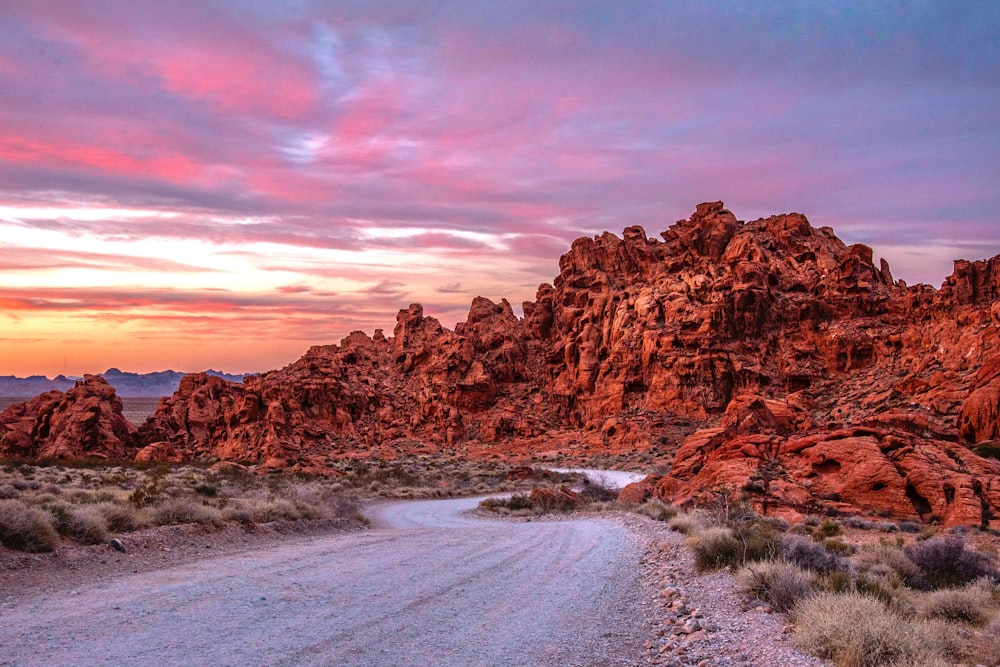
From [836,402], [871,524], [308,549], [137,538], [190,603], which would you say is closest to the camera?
[190,603]

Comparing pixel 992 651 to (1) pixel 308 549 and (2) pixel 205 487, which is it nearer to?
(1) pixel 308 549

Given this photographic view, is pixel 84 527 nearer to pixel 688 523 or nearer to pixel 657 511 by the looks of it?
pixel 688 523

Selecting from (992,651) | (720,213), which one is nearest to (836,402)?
(720,213)

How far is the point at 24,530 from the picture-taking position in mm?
11891

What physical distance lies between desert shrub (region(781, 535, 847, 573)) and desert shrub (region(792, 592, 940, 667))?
2525mm

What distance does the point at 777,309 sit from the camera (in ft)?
230

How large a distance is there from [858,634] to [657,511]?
1596 centimetres

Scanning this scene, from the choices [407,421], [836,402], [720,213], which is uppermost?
[720,213]

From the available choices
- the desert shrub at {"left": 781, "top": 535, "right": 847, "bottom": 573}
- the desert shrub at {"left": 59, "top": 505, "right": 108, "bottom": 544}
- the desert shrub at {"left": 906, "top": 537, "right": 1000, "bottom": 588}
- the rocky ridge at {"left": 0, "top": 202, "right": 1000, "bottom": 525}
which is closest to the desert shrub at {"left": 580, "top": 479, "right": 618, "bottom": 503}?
the rocky ridge at {"left": 0, "top": 202, "right": 1000, "bottom": 525}

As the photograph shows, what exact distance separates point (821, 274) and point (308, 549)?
68.8 metres

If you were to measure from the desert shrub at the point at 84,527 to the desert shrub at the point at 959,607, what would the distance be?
13661mm

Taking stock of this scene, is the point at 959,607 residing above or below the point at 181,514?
above

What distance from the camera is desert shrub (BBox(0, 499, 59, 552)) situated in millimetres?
11719

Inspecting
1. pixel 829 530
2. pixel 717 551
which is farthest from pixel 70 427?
pixel 717 551
